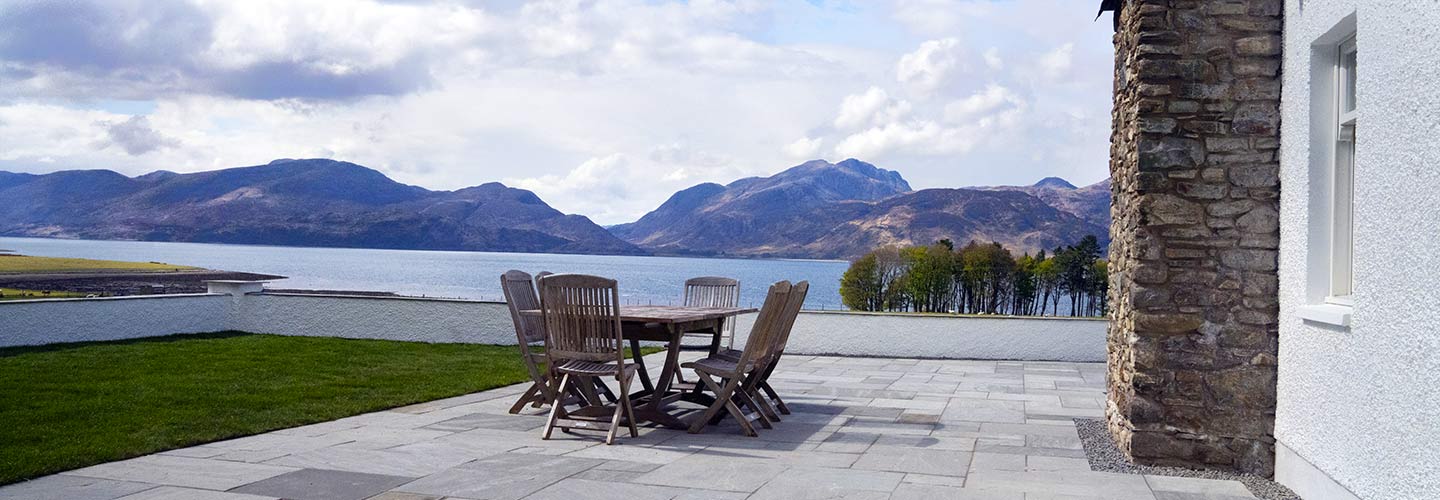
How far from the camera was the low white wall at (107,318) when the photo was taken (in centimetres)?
1008

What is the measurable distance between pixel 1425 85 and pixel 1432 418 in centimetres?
94

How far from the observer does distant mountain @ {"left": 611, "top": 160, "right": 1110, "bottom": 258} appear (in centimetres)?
6838

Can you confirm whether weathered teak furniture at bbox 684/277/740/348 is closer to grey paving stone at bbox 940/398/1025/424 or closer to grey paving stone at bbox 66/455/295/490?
grey paving stone at bbox 940/398/1025/424

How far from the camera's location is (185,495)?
389cm

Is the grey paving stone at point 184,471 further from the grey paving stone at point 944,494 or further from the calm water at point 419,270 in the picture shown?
the calm water at point 419,270

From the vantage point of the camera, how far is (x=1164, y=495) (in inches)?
171

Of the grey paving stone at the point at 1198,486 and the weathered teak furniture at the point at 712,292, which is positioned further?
the weathered teak furniture at the point at 712,292

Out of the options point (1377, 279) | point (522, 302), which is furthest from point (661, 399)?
point (1377, 279)

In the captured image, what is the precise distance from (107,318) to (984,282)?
11.9 metres

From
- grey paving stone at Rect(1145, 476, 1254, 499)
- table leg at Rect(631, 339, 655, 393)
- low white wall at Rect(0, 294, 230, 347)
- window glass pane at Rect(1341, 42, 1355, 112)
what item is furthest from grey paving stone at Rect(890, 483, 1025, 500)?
low white wall at Rect(0, 294, 230, 347)

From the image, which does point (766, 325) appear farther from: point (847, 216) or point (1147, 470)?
point (847, 216)

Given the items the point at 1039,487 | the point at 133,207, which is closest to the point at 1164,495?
the point at 1039,487

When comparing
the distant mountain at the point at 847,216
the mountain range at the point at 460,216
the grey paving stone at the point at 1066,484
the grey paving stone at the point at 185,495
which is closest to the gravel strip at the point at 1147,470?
the grey paving stone at the point at 1066,484

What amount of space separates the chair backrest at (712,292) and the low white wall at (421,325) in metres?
3.71
